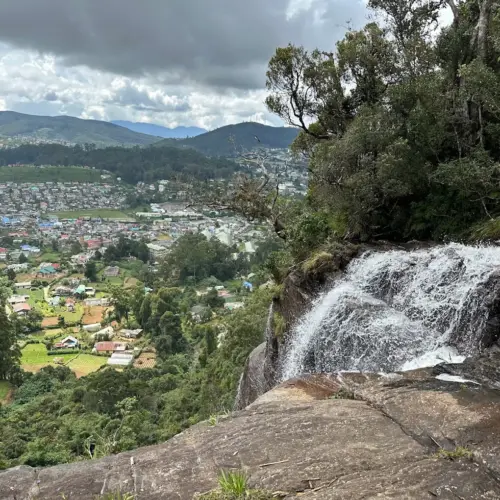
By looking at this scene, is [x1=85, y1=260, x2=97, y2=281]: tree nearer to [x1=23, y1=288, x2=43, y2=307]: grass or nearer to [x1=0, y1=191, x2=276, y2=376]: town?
[x1=0, y1=191, x2=276, y2=376]: town

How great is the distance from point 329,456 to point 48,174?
177m

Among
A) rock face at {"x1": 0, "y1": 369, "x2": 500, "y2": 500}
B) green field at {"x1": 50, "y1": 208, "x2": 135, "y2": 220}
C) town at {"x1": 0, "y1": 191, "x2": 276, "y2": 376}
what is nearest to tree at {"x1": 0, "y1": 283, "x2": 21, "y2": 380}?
town at {"x1": 0, "y1": 191, "x2": 276, "y2": 376}

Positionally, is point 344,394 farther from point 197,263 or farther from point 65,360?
point 197,263

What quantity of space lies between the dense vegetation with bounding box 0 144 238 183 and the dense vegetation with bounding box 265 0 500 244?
14359 cm

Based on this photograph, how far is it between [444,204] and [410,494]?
10608mm

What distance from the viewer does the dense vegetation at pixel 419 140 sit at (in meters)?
11.6

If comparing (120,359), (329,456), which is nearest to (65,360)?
(120,359)

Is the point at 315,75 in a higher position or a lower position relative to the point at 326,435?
higher

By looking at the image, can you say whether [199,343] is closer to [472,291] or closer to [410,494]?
[472,291]

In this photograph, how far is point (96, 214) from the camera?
130m

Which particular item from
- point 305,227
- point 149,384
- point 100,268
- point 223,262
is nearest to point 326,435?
point 305,227

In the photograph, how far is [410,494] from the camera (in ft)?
11.8

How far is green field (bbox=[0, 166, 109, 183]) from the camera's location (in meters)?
156

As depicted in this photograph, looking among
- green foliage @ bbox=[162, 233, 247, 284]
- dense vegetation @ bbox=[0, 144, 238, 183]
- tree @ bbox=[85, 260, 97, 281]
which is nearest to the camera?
green foliage @ bbox=[162, 233, 247, 284]
